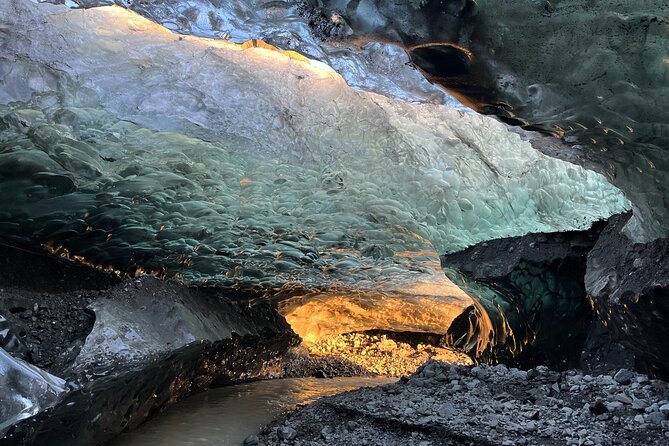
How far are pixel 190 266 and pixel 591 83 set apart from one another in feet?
10.7

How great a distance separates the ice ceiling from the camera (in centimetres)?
286

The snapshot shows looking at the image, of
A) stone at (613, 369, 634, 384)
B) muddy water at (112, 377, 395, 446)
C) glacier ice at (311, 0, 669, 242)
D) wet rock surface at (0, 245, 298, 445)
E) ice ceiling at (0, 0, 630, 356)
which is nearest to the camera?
glacier ice at (311, 0, 669, 242)

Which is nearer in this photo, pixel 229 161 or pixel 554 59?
pixel 554 59

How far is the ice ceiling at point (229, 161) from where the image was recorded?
2.86m

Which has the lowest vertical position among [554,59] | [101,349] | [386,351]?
[386,351]

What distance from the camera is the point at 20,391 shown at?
2.52 metres

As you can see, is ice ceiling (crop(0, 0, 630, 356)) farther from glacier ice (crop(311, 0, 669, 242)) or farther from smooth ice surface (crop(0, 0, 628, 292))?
glacier ice (crop(311, 0, 669, 242))

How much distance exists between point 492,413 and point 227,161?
2.01 meters

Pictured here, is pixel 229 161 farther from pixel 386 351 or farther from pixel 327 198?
pixel 386 351

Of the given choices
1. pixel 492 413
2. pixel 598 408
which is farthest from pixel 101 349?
pixel 598 408

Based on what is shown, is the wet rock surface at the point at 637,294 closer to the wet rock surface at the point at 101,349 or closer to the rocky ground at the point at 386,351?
the wet rock surface at the point at 101,349

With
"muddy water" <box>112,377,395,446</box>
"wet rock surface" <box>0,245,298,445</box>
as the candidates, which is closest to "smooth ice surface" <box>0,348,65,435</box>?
"wet rock surface" <box>0,245,298,445</box>

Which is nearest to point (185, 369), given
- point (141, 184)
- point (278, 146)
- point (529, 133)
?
point (141, 184)

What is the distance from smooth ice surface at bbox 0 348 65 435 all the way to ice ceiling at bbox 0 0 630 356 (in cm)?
111
